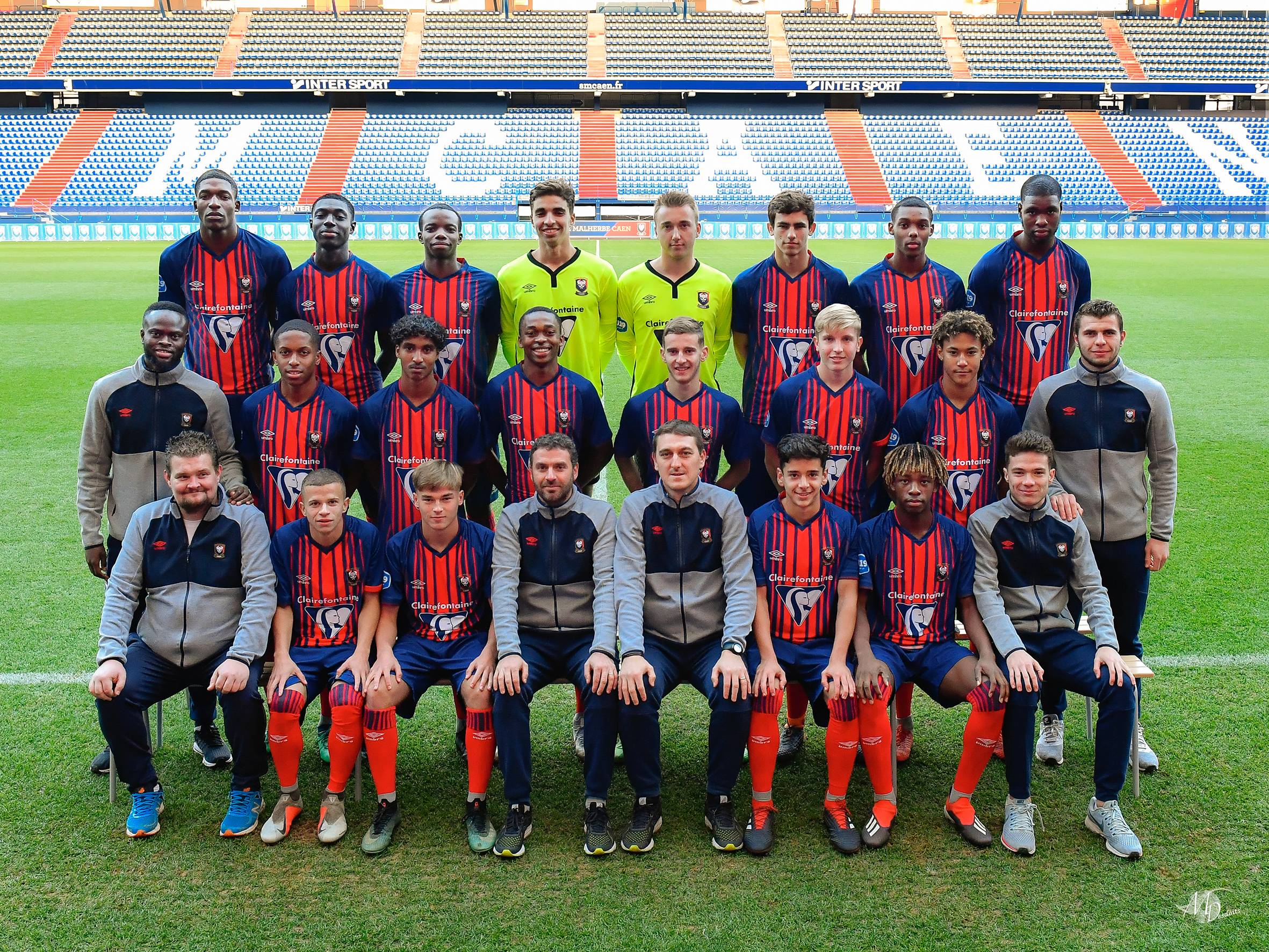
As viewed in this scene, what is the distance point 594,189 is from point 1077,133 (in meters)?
18.3

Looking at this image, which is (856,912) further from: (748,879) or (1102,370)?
(1102,370)

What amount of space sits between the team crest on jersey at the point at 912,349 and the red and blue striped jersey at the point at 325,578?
2799 millimetres

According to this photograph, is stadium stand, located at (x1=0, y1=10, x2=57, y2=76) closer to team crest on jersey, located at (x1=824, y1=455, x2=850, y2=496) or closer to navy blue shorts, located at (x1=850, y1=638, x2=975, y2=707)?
team crest on jersey, located at (x1=824, y1=455, x2=850, y2=496)

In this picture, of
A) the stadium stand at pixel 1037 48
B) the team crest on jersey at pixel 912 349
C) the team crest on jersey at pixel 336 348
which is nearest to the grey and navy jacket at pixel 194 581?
the team crest on jersey at pixel 336 348

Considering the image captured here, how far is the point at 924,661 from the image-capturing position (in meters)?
4.23

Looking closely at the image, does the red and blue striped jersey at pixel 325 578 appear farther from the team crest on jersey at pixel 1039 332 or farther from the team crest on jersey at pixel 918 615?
the team crest on jersey at pixel 1039 332

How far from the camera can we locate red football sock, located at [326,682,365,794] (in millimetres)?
4023

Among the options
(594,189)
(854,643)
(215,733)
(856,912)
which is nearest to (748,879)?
(856,912)

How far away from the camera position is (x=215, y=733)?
476 centimetres

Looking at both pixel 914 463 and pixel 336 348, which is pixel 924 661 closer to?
pixel 914 463

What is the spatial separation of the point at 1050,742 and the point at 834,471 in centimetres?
156

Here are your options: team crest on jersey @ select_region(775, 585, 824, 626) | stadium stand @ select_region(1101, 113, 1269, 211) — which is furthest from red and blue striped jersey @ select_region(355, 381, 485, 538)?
stadium stand @ select_region(1101, 113, 1269, 211)

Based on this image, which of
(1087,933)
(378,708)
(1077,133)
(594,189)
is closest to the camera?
(1087,933)

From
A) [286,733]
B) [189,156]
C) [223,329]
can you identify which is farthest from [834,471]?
[189,156]
